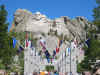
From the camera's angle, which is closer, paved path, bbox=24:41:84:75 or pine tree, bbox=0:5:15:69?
paved path, bbox=24:41:84:75

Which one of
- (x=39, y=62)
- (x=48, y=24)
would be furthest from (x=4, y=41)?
(x=48, y=24)

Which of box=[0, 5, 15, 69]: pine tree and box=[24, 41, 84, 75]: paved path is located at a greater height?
box=[0, 5, 15, 69]: pine tree

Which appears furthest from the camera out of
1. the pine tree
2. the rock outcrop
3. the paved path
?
the rock outcrop

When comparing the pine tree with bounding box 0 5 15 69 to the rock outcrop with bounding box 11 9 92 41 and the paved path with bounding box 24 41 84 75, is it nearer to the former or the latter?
the paved path with bounding box 24 41 84 75

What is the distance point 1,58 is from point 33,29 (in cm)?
3914

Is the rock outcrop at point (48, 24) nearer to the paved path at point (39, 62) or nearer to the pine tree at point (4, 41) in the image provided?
the pine tree at point (4, 41)

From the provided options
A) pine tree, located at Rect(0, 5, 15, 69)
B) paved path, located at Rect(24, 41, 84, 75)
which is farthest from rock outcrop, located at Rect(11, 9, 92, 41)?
→ paved path, located at Rect(24, 41, 84, 75)

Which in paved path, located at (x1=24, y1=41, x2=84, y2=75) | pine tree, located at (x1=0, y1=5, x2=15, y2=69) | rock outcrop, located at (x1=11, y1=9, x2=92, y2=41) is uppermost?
rock outcrop, located at (x1=11, y1=9, x2=92, y2=41)

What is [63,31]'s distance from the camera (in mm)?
73938

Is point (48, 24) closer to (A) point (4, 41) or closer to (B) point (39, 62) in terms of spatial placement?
(A) point (4, 41)

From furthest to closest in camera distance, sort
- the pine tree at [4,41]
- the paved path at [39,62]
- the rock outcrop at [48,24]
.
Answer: the rock outcrop at [48,24] < the pine tree at [4,41] < the paved path at [39,62]

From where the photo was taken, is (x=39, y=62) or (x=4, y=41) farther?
(x=4, y=41)

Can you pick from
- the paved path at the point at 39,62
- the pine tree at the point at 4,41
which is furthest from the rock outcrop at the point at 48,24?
the paved path at the point at 39,62

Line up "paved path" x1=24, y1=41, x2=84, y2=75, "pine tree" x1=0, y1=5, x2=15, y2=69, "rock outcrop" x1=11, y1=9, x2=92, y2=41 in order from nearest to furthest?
"paved path" x1=24, y1=41, x2=84, y2=75
"pine tree" x1=0, y1=5, x2=15, y2=69
"rock outcrop" x1=11, y1=9, x2=92, y2=41
